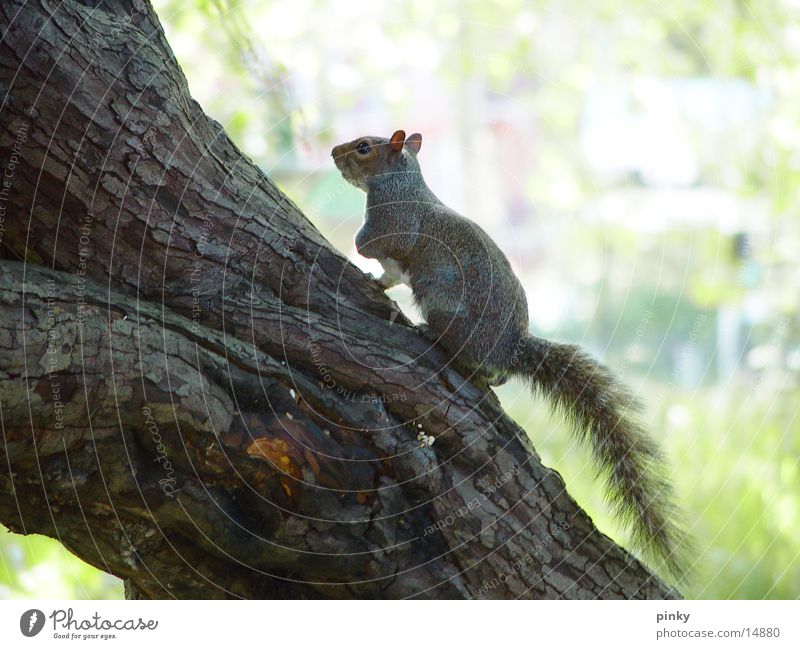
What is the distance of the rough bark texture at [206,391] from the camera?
3.93ft

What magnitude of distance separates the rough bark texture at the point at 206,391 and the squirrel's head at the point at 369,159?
38 centimetres

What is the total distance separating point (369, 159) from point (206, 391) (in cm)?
83

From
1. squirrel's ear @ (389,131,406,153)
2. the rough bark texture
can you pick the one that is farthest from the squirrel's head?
the rough bark texture

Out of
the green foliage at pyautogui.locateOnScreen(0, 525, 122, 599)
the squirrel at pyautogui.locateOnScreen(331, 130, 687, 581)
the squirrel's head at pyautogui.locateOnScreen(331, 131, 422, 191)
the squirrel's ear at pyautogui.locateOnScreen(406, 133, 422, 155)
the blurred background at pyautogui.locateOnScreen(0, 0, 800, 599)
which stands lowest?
the green foliage at pyautogui.locateOnScreen(0, 525, 122, 599)

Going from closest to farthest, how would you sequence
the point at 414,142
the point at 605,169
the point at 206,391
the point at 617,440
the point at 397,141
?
the point at 206,391
the point at 617,440
the point at 397,141
the point at 414,142
the point at 605,169

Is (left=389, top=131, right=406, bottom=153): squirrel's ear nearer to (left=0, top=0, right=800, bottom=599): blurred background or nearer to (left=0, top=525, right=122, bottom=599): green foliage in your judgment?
(left=0, top=0, right=800, bottom=599): blurred background

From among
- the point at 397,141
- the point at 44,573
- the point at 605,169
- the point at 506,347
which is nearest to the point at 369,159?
Answer: the point at 397,141

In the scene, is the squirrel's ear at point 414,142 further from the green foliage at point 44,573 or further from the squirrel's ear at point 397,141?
the green foliage at point 44,573

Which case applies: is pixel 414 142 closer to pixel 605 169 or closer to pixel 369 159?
pixel 369 159

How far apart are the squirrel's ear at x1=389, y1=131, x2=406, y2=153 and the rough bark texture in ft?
1.32

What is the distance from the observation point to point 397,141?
1.81 m

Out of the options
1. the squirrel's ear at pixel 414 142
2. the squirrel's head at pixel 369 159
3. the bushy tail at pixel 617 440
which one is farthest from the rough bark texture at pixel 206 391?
the squirrel's ear at pixel 414 142

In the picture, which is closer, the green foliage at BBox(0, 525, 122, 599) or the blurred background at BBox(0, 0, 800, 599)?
the green foliage at BBox(0, 525, 122, 599)

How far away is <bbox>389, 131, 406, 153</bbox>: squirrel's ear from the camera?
1.79 meters
